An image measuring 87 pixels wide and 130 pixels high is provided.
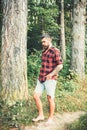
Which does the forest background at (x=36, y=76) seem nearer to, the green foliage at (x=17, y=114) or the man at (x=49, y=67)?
the green foliage at (x=17, y=114)

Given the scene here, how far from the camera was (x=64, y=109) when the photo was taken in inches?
344

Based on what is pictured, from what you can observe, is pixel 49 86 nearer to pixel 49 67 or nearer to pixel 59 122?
pixel 49 67

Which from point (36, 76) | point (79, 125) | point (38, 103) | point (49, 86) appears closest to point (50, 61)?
point (49, 86)

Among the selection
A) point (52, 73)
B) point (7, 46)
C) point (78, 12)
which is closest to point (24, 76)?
point (7, 46)

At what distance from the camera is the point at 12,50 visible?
8.51 metres

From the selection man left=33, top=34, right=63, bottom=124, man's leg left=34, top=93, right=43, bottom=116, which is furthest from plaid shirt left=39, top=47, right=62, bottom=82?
man's leg left=34, top=93, right=43, bottom=116

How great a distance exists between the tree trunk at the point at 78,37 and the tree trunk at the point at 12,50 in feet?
14.1

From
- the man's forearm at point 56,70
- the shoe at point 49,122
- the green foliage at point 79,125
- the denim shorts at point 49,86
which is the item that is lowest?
the green foliage at point 79,125

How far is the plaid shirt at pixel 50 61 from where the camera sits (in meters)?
7.44

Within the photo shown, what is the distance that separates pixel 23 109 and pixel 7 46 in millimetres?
1752

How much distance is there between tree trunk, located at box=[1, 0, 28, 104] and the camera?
8.49 m

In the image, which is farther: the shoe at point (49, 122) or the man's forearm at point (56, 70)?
the shoe at point (49, 122)

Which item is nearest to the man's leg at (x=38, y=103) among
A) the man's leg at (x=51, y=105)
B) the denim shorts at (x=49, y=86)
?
the denim shorts at (x=49, y=86)

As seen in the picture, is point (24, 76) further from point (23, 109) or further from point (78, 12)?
point (78, 12)
